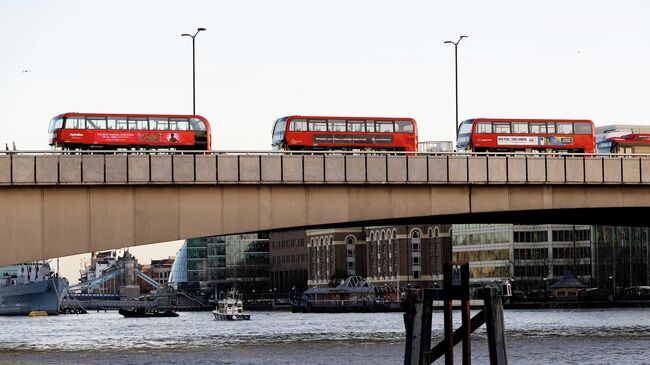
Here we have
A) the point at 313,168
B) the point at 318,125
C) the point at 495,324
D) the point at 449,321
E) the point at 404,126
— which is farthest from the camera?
the point at 404,126

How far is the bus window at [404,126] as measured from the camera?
321ft

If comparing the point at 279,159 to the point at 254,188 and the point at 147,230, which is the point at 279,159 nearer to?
the point at 254,188

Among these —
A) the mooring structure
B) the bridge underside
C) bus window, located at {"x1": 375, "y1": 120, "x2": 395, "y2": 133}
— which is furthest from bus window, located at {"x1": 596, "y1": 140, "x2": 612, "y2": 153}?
the mooring structure

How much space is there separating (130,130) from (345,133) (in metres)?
17.9

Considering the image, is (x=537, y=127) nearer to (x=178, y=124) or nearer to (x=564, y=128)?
(x=564, y=128)

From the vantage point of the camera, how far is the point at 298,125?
311 feet

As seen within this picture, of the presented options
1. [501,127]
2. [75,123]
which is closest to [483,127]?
→ [501,127]

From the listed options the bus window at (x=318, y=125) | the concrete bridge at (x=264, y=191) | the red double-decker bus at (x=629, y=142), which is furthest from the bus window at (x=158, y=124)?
the red double-decker bus at (x=629, y=142)

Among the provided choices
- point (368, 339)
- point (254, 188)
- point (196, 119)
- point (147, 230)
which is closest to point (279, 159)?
point (254, 188)

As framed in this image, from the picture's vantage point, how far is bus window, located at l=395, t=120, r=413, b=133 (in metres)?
97.9

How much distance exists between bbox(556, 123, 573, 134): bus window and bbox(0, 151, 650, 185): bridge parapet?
780 inches

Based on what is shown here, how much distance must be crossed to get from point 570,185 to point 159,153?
23.0m

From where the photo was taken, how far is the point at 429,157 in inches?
2980

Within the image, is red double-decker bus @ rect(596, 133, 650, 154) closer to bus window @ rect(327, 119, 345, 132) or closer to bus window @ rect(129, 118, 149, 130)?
bus window @ rect(327, 119, 345, 132)
